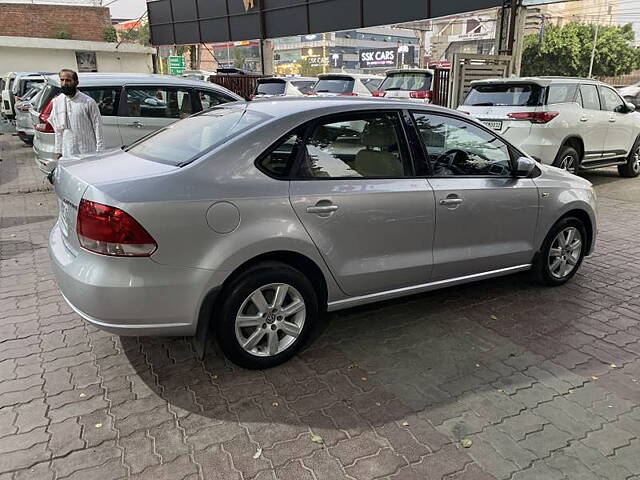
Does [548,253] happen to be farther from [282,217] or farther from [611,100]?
[611,100]

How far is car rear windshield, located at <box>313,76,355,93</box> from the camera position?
14.3 metres

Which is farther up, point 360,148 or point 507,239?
point 360,148

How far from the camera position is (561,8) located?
246 feet

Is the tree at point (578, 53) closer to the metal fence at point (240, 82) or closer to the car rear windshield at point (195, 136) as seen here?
the metal fence at point (240, 82)

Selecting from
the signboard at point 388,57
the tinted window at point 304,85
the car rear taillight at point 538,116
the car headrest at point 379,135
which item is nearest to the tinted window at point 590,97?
the car rear taillight at point 538,116

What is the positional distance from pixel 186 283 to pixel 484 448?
5.90ft

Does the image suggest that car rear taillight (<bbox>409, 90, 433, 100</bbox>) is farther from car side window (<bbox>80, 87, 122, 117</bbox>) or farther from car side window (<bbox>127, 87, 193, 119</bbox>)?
car side window (<bbox>80, 87, 122, 117</bbox>)

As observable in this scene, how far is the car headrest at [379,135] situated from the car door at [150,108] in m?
5.01

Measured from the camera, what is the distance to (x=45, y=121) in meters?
7.83

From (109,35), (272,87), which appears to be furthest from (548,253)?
(109,35)

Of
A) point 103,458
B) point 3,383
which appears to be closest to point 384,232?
point 103,458

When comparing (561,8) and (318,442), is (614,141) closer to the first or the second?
(318,442)

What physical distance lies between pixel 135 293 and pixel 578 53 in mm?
50269

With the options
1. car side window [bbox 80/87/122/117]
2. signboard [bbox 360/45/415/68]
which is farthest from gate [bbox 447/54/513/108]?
signboard [bbox 360/45/415/68]
